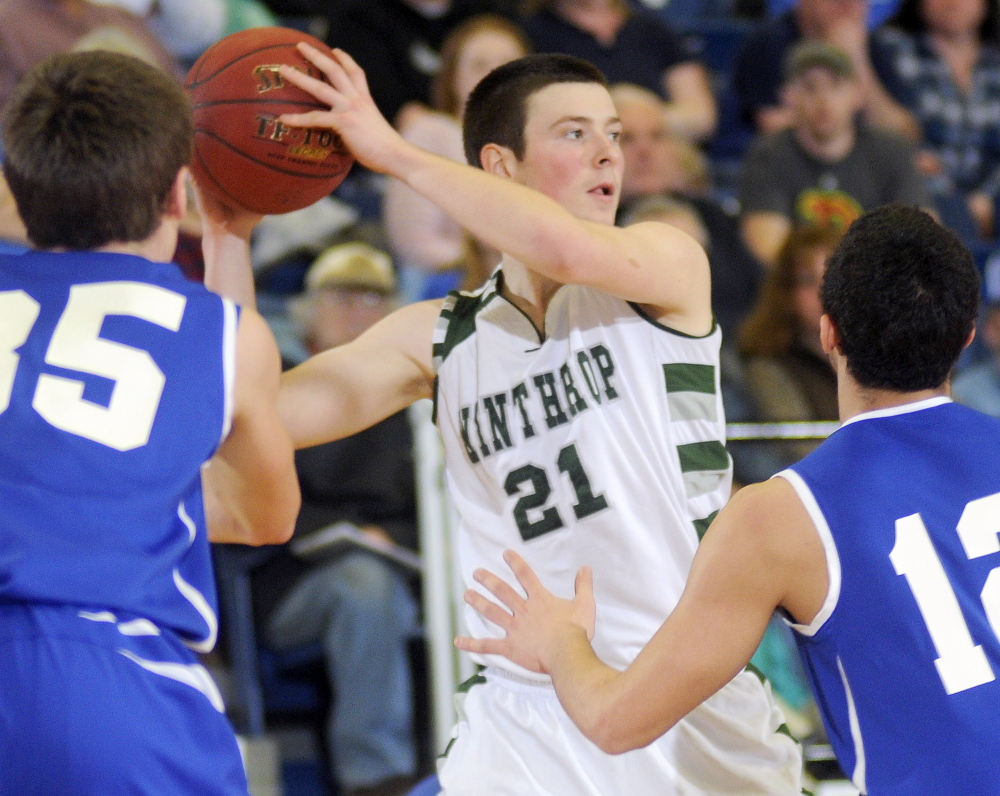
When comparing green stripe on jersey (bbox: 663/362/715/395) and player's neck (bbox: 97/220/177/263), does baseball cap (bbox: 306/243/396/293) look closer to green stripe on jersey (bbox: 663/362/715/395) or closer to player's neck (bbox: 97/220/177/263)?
green stripe on jersey (bbox: 663/362/715/395)

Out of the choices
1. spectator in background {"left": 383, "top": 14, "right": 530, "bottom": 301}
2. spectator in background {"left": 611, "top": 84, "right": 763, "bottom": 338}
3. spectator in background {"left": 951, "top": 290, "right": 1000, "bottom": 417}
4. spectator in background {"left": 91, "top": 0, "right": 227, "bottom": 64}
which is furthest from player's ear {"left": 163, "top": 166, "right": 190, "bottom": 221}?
spectator in background {"left": 951, "top": 290, "right": 1000, "bottom": 417}

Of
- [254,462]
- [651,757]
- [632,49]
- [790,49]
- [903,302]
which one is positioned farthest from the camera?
[790,49]

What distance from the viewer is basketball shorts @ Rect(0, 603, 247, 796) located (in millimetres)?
2023

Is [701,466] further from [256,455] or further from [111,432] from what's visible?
[111,432]

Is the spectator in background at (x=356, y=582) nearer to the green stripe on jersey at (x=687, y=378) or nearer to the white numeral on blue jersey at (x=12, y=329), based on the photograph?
the green stripe on jersey at (x=687, y=378)

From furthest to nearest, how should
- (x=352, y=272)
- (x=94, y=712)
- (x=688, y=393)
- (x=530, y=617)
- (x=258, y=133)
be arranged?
(x=352, y=272) < (x=688, y=393) < (x=258, y=133) < (x=530, y=617) < (x=94, y=712)

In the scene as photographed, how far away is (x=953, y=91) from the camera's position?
8320 mm

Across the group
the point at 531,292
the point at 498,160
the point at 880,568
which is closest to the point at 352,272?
the point at 498,160

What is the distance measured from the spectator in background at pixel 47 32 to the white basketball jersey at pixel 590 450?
3.07 meters

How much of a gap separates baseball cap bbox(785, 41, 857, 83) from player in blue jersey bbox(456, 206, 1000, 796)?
4.75 meters

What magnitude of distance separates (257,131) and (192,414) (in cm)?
91

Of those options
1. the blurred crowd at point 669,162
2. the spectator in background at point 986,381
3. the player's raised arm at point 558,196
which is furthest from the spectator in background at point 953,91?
the player's raised arm at point 558,196

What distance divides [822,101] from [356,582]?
374 cm

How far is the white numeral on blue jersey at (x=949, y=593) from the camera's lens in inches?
85.0
